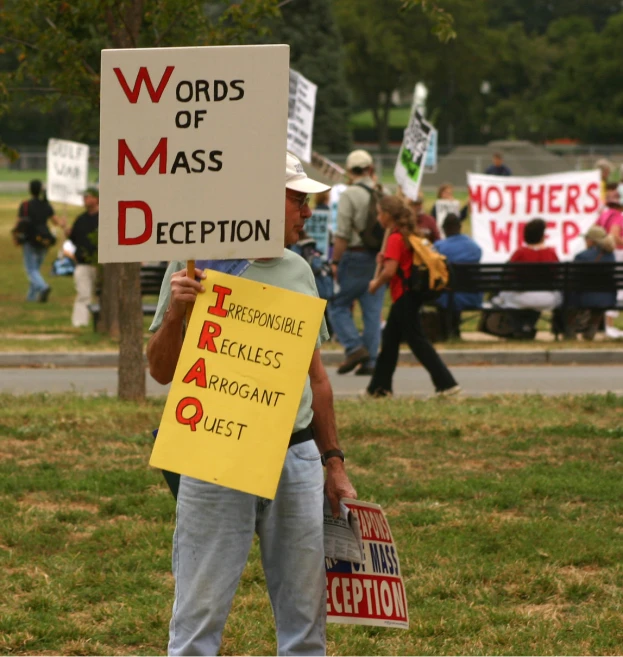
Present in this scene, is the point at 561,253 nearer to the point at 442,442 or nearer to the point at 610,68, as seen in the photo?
the point at 442,442

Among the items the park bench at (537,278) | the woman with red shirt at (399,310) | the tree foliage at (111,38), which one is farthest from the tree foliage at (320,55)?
the tree foliage at (111,38)

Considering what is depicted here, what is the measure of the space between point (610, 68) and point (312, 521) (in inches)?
2979

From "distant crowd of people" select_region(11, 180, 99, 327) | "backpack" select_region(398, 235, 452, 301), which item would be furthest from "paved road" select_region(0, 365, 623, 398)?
"distant crowd of people" select_region(11, 180, 99, 327)

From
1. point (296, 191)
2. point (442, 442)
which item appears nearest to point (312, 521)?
point (296, 191)

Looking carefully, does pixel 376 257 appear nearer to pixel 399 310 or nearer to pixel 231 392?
pixel 399 310

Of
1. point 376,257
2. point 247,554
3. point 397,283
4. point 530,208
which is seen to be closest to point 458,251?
point 530,208

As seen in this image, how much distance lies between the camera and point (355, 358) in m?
12.8

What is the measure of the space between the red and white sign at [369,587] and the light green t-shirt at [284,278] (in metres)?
0.42

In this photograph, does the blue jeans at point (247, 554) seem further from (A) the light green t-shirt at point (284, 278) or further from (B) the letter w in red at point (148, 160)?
(B) the letter w in red at point (148, 160)

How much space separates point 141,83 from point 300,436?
114cm

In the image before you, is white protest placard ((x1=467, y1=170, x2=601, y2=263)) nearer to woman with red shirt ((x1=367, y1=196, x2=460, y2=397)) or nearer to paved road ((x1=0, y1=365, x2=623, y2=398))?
paved road ((x1=0, y1=365, x2=623, y2=398))

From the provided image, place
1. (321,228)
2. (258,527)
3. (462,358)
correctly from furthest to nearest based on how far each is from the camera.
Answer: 1. (321,228)
2. (462,358)
3. (258,527)

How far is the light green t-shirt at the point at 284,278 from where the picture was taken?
401 cm

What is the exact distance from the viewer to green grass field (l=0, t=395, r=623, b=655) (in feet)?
17.3
